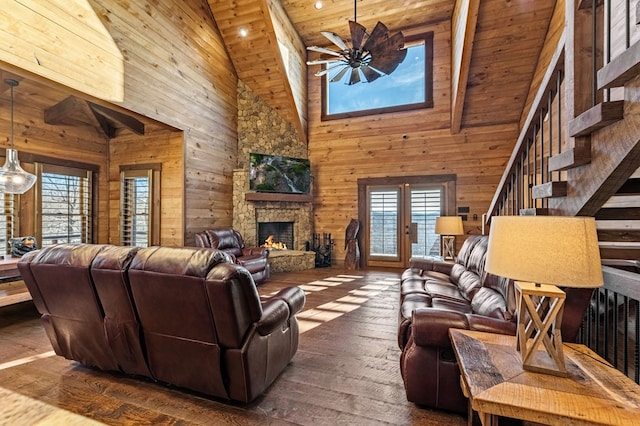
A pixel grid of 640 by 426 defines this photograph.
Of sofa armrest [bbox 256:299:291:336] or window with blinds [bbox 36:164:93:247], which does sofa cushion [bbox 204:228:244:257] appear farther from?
sofa armrest [bbox 256:299:291:336]

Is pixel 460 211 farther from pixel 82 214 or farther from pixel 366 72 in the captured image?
pixel 82 214

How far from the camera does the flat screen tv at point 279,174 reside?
680cm

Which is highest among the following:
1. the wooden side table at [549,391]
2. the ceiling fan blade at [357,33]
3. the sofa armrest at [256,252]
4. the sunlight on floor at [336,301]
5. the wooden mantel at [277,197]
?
the ceiling fan blade at [357,33]

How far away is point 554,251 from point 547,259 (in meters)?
0.04

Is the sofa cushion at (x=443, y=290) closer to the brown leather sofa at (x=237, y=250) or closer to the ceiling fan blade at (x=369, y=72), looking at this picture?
the brown leather sofa at (x=237, y=250)

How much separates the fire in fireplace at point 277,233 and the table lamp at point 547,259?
6.22 metres

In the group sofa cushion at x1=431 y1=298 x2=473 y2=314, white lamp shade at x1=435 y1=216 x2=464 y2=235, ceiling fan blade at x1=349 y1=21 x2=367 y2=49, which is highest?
ceiling fan blade at x1=349 y1=21 x2=367 y2=49

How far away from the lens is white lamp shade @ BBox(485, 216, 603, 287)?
1.10 meters

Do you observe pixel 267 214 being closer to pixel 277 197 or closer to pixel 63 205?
pixel 277 197

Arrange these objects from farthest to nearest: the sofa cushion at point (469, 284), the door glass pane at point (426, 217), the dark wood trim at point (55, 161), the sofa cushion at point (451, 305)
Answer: the door glass pane at point (426, 217) < the dark wood trim at point (55, 161) < the sofa cushion at point (469, 284) < the sofa cushion at point (451, 305)

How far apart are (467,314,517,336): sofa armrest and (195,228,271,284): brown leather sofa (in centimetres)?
396

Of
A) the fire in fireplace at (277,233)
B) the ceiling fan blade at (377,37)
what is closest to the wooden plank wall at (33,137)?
the fire in fireplace at (277,233)

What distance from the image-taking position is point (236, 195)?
6.90 m

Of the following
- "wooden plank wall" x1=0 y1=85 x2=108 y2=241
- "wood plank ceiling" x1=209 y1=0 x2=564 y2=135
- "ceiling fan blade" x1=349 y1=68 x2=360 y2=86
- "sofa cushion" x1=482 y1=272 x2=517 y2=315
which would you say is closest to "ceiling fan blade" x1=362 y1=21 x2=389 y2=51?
"ceiling fan blade" x1=349 y1=68 x2=360 y2=86
